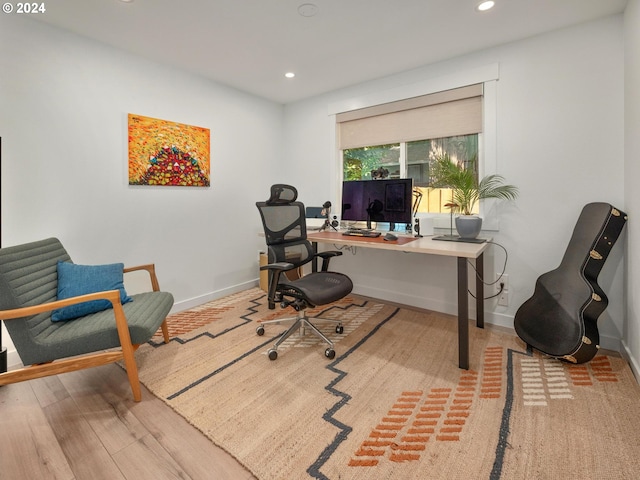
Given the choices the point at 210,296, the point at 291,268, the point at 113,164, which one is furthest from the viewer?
the point at 210,296

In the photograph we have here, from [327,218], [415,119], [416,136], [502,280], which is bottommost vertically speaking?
[502,280]

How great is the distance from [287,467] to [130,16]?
9.86ft

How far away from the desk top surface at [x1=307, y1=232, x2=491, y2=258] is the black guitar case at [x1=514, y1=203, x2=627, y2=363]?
1.84 feet

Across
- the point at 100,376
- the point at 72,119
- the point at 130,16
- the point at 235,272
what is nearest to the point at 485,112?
the point at 130,16

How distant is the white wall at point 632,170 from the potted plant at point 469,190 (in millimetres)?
717

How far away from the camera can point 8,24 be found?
6.93 feet

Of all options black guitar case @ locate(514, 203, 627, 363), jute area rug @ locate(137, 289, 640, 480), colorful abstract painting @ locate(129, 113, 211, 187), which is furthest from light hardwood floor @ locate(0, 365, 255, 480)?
black guitar case @ locate(514, 203, 627, 363)

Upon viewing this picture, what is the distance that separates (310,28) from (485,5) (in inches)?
48.9

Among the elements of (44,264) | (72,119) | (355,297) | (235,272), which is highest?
(72,119)

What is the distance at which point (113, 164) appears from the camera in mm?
2699

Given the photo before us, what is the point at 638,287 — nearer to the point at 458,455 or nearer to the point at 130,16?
the point at 458,455

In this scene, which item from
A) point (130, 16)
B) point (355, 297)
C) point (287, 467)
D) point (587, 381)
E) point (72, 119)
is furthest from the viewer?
point (355, 297)

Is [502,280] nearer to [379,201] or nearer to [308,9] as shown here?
[379,201]

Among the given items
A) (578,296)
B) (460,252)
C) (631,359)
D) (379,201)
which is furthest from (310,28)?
(631,359)
